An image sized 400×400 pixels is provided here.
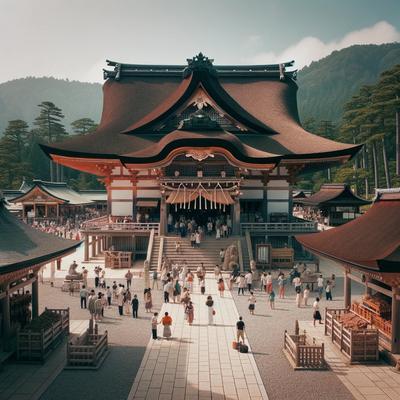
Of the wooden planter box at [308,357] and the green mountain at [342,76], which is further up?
the green mountain at [342,76]

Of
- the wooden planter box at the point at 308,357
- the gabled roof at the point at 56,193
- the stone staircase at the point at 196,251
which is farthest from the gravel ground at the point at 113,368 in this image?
the gabled roof at the point at 56,193

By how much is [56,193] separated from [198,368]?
48395 mm

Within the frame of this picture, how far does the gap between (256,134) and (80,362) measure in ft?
79.5

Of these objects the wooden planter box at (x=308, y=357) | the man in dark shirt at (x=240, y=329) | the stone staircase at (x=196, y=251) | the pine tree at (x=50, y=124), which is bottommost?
the wooden planter box at (x=308, y=357)

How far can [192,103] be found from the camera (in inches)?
1223

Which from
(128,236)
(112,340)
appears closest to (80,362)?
(112,340)

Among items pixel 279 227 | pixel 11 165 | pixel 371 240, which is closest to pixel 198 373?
pixel 371 240

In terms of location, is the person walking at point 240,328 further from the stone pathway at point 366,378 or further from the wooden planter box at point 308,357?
the stone pathway at point 366,378

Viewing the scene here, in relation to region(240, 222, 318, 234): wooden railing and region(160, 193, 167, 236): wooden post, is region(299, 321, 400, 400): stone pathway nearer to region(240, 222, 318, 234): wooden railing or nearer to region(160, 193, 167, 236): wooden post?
region(240, 222, 318, 234): wooden railing

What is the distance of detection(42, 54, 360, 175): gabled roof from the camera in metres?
28.8

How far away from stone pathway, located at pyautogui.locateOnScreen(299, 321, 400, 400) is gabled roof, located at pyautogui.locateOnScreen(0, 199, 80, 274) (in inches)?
348

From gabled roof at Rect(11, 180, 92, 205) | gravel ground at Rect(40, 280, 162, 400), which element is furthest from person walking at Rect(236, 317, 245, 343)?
gabled roof at Rect(11, 180, 92, 205)

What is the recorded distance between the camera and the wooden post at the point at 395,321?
11.3m

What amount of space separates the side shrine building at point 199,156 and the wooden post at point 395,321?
16.1 m
